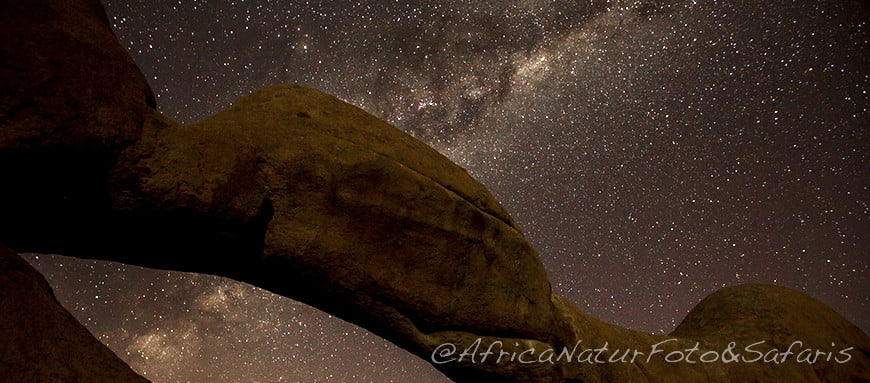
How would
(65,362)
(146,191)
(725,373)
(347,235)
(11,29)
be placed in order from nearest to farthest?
(65,362) < (11,29) < (146,191) < (347,235) < (725,373)

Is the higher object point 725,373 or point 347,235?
point 347,235

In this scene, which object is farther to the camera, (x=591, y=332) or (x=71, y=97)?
(x=591, y=332)

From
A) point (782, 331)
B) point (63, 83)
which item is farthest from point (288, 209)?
point (782, 331)

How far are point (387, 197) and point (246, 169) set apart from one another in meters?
0.81

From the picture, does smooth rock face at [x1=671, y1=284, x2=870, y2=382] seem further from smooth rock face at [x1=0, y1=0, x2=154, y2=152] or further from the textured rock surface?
smooth rock face at [x1=0, y1=0, x2=154, y2=152]

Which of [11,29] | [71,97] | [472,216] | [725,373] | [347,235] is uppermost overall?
[11,29]

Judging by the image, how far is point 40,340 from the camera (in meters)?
1.84

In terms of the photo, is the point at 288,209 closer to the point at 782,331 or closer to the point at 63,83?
the point at 63,83

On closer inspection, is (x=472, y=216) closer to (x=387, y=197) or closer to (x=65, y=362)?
(x=387, y=197)

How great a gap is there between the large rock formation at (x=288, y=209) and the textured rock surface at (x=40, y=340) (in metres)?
0.40

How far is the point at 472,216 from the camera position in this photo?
327 cm

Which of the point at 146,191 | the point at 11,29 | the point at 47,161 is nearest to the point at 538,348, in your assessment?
the point at 146,191

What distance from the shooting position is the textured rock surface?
1.75 m

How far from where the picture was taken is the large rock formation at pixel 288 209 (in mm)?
2109
